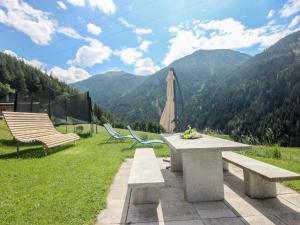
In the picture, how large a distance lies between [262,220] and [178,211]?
960 millimetres

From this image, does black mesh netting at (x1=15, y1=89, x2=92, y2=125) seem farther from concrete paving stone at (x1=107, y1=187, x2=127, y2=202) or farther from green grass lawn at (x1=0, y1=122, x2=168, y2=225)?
concrete paving stone at (x1=107, y1=187, x2=127, y2=202)

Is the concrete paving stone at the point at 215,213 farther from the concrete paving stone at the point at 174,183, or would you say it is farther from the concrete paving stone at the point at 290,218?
the concrete paving stone at the point at 174,183

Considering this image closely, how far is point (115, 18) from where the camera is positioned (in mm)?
12617

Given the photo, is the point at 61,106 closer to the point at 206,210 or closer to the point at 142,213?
the point at 142,213

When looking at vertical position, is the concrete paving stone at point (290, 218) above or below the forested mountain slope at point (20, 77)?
below

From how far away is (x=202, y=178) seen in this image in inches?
136

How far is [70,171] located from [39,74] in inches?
3108

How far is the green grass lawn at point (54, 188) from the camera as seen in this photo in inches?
117

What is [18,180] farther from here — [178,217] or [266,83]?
[266,83]

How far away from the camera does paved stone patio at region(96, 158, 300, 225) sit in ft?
9.11

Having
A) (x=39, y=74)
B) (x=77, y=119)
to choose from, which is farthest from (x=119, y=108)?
(x=77, y=119)

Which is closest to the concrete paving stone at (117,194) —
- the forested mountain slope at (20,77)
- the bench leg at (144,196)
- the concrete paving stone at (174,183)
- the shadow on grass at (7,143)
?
the bench leg at (144,196)

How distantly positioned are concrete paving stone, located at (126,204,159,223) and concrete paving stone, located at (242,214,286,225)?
40.4 inches

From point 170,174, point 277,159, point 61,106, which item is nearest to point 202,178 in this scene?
point 170,174
